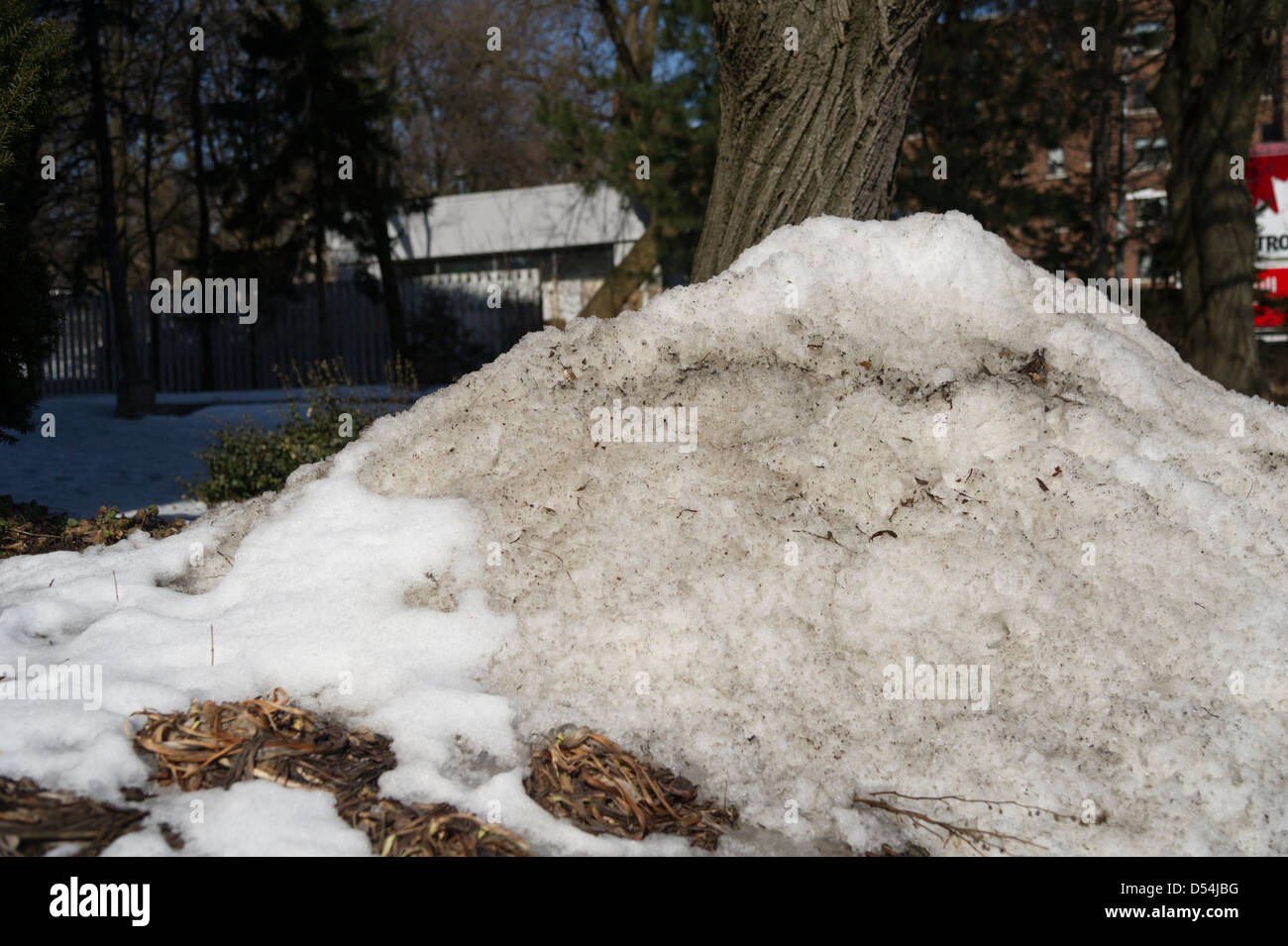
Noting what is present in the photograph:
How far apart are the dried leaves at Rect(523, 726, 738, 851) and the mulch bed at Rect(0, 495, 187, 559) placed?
2.73 metres

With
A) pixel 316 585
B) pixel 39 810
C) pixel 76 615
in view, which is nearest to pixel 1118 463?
pixel 316 585

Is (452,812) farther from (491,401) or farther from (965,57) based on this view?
(965,57)

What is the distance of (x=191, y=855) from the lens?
2.16 metres

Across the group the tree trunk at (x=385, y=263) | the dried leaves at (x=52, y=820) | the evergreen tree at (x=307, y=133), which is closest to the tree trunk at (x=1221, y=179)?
the dried leaves at (x=52, y=820)

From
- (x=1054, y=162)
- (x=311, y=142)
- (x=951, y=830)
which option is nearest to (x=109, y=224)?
(x=311, y=142)

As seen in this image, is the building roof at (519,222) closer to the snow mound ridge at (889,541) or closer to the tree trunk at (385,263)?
the tree trunk at (385,263)

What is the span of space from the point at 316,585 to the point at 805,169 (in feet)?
9.14

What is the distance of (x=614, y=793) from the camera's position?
249 cm

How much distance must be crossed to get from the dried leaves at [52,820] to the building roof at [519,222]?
19.4 metres

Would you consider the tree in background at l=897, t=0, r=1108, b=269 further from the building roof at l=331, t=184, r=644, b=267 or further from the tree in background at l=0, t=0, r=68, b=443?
the building roof at l=331, t=184, r=644, b=267

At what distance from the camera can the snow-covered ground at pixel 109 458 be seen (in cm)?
781

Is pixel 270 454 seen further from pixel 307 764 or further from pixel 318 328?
pixel 318 328

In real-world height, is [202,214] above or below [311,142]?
below

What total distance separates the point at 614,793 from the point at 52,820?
48.8 inches
